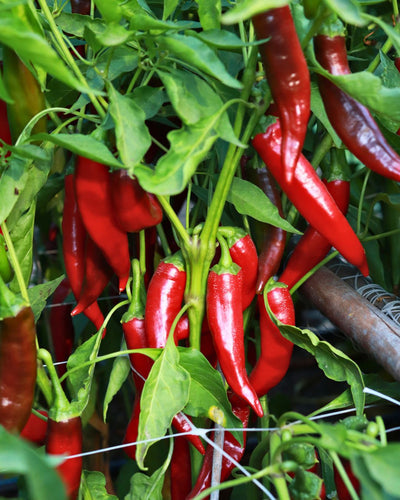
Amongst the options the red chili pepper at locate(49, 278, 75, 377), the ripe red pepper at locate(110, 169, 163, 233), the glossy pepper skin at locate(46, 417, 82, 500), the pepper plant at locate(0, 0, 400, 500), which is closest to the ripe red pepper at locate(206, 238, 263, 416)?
the pepper plant at locate(0, 0, 400, 500)

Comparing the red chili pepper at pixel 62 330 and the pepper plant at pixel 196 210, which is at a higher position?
the pepper plant at pixel 196 210

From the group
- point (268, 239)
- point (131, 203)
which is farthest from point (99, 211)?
point (268, 239)

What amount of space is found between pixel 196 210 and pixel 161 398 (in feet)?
1.06

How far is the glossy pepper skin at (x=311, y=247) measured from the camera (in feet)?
3.24

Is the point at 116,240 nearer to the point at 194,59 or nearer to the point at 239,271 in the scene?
the point at 239,271

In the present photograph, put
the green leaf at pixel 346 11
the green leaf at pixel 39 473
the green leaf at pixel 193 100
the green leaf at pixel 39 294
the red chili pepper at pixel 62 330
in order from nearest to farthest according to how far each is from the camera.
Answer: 1. the green leaf at pixel 39 473
2. the green leaf at pixel 346 11
3. the green leaf at pixel 193 100
4. the green leaf at pixel 39 294
5. the red chili pepper at pixel 62 330

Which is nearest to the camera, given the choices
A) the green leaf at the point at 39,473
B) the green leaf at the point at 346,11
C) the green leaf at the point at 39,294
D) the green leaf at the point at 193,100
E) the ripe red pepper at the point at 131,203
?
the green leaf at the point at 39,473

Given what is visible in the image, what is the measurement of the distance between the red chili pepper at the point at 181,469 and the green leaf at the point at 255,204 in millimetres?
396

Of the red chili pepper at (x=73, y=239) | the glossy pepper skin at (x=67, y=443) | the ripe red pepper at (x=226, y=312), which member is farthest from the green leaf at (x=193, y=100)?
the glossy pepper skin at (x=67, y=443)

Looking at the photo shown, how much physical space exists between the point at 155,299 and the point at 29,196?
0.73 ft

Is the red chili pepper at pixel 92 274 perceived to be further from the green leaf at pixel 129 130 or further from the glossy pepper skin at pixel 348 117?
the glossy pepper skin at pixel 348 117

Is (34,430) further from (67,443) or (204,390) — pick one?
(204,390)

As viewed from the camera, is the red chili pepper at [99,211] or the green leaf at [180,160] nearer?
the green leaf at [180,160]

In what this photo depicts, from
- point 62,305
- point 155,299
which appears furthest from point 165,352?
point 62,305
